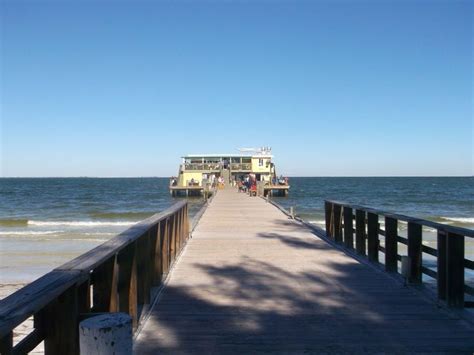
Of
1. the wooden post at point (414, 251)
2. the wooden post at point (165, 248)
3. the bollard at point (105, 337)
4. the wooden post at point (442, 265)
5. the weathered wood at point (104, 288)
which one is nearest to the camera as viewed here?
the bollard at point (105, 337)

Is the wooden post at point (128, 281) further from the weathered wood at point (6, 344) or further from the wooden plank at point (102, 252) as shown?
the weathered wood at point (6, 344)

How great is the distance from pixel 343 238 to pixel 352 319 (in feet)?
16.0

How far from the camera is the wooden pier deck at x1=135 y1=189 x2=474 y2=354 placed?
13.1 feet

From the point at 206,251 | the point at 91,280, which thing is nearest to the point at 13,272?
the point at 206,251

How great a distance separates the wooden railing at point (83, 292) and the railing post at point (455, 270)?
3.00 meters

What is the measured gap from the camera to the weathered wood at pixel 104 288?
136 inches

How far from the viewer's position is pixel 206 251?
28.9 feet

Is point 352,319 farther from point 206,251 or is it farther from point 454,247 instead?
point 206,251

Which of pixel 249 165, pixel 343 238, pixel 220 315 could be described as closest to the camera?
pixel 220 315

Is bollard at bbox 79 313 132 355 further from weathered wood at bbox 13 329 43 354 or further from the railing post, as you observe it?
the railing post

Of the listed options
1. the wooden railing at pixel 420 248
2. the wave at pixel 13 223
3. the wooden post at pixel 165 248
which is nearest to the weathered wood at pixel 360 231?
the wooden railing at pixel 420 248

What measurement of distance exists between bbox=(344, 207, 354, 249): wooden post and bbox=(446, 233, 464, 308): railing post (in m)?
3.85

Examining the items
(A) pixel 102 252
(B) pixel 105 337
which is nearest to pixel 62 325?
(B) pixel 105 337

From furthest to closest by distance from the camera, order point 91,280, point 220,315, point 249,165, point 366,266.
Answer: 1. point 249,165
2. point 366,266
3. point 220,315
4. point 91,280
